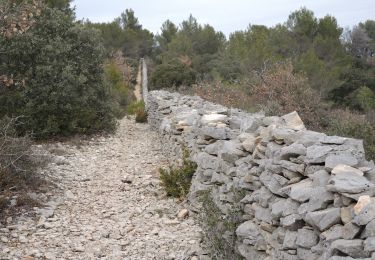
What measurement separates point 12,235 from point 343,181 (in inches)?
167

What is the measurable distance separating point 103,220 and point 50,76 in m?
5.68

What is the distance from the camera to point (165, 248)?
5.29 meters

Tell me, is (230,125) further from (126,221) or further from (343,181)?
(343,181)

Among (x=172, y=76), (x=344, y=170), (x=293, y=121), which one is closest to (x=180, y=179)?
(x=293, y=121)

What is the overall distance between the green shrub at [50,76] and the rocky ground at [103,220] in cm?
159

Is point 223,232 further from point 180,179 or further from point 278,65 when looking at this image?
point 278,65

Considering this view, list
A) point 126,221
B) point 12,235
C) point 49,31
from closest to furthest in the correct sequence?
point 12,235 < point 126,221 < point 49,31

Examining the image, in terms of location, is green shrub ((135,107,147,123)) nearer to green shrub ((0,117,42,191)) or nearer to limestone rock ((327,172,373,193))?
green shrub ((0,117,42,191))

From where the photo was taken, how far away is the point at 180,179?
697 cm

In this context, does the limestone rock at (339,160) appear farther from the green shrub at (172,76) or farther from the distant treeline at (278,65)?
the green shrub at (172,76)

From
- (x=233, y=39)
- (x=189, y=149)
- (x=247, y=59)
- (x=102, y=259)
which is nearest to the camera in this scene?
(x=102, y=259)

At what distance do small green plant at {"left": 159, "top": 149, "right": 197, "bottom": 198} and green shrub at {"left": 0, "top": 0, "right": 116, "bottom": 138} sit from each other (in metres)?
4.34

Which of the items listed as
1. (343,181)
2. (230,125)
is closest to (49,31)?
(230,125)

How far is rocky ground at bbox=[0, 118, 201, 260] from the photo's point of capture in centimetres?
521
